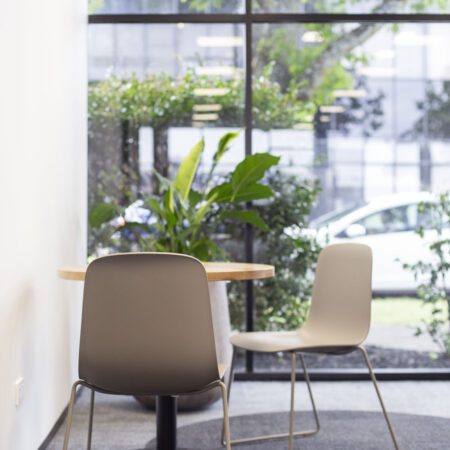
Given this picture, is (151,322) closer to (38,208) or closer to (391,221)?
(38,208)

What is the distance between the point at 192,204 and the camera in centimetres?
446

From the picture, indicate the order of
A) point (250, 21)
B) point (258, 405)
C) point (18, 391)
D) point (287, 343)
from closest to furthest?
point (18, 391) < point (287, 343) < point (258, 405) < point (250, 21)

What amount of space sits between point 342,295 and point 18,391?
138cm

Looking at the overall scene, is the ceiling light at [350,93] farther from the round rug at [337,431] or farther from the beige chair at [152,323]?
the beige chair at [152,323]

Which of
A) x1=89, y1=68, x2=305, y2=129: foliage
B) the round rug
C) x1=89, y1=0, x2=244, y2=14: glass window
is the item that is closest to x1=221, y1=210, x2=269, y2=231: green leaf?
x1=89, y1=68, x2=305, y2=129: foliage

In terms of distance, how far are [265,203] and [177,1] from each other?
4.31 feet

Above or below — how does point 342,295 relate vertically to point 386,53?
below

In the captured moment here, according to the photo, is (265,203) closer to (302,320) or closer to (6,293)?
(302,320)

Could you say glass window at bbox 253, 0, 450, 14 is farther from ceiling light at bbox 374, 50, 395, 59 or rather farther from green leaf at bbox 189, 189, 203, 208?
green leaf at bbox 189, 189, 203, 208

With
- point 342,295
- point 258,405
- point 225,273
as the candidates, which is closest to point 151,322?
point 225,273

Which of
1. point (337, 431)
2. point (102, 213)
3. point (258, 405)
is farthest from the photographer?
point (102, 213)

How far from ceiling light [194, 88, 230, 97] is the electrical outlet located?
2.42m

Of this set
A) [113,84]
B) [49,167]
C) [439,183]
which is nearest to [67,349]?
[49,167]

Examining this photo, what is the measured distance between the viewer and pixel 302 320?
487cm
